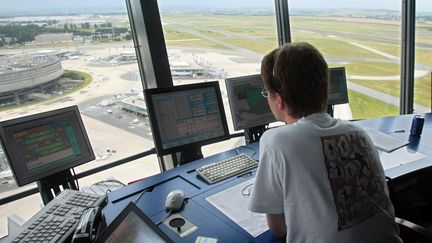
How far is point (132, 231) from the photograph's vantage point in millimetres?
1134

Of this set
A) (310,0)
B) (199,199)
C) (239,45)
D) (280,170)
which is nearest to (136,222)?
(199,199)

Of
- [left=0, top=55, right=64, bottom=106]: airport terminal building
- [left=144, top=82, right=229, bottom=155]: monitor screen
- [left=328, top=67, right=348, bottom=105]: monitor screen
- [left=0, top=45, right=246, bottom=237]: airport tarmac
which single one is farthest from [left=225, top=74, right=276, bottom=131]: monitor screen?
[left=0, top=55, right=64, bottom=106]: airport terminal building

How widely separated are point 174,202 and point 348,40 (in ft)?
9.38

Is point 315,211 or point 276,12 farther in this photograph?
point 276,12

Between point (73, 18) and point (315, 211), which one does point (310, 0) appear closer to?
point (73, 18)

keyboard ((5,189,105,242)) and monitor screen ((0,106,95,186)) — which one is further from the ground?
monitor screen ((0,106,95,186))

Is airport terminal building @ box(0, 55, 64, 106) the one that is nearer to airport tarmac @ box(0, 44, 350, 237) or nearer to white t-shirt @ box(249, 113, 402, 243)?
airport tarmac @ box(0, 44, 350, 237)

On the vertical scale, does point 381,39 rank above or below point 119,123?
above

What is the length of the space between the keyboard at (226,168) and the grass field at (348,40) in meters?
1.28

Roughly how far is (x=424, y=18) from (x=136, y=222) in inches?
140

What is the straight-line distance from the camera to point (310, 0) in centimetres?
316

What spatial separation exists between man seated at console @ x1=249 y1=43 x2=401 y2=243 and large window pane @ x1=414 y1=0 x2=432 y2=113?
2.68 metres

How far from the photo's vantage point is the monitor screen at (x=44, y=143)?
1.49 m

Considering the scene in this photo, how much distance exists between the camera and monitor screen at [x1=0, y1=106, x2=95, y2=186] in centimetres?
149
